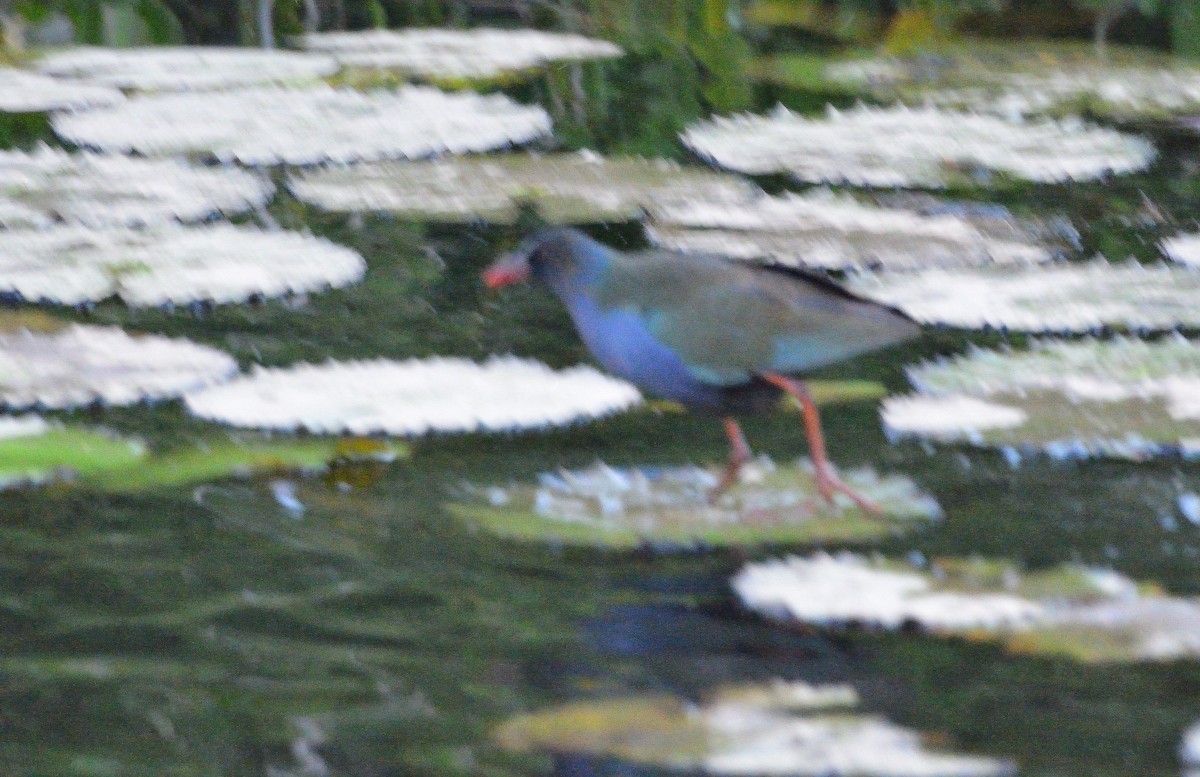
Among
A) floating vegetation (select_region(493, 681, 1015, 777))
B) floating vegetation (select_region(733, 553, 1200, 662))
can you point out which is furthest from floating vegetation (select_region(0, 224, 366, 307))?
floating vegetation (select_region(493, 681, 1015, 777))

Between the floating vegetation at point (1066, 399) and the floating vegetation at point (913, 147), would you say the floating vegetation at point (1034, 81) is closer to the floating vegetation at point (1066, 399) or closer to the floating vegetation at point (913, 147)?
the floating vegetation at point (913, 147)

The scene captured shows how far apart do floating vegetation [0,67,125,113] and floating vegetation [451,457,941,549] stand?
2.13m

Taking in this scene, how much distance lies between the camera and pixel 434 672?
1401mm

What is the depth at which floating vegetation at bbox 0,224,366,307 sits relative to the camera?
94.0 inches

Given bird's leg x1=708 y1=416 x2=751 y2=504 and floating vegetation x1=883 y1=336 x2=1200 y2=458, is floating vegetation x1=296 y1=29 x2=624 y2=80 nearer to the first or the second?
floating vegetation x1=883 y1=336 x2=1200 y2=458

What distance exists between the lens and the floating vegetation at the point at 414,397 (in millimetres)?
1931

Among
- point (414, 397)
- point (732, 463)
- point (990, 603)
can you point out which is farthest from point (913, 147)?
point (990, 603)

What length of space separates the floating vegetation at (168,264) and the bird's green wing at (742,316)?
2.52ft

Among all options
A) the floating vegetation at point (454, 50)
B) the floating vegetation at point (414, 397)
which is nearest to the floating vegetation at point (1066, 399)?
the floating vegetation at point (414, 397)

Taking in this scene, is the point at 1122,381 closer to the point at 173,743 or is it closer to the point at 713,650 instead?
the point at 713,650

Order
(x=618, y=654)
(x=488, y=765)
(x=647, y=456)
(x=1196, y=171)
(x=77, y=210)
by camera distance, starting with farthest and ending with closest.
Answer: (x=1196, y=171) < (x=77, y=210) < (x=647, y=456) < (x=618, y=654) < (x=488, y=765)

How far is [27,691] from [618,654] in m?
0.41

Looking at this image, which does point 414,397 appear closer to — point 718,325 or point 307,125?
point 718,325

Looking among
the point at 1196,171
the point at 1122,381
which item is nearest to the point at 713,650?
the point at 1122,381
